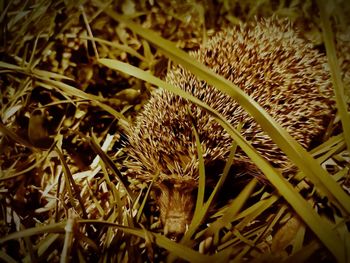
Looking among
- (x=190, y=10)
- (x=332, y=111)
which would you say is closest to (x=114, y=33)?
(x=190, y=10)

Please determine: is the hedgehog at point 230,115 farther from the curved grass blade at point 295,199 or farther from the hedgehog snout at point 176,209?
the curved grass blade at point 295,199

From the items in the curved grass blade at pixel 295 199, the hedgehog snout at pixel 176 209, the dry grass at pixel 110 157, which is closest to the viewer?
the curved grass blade at pixel 295 199

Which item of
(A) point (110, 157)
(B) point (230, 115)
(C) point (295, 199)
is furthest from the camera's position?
(A) point (110, 157)

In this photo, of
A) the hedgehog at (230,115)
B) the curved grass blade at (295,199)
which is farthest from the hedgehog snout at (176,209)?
the curved grass blade at (295,199)

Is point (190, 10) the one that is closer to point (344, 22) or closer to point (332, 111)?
point (344, 22)

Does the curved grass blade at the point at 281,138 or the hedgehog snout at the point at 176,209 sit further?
the hedgehog snout at the point at 176,209

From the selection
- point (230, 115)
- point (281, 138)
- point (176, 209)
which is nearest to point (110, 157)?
point (176, 209)

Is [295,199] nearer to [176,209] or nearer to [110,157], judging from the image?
[176,209]

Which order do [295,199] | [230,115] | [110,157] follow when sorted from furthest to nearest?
[110,157] < [230,115] < [295,199]

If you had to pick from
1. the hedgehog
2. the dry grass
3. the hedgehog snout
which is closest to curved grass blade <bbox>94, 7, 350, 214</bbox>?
the dry grass
